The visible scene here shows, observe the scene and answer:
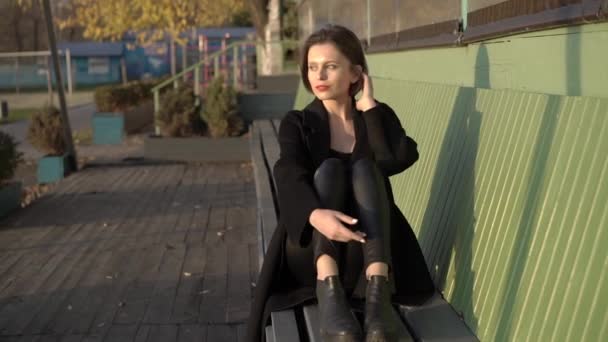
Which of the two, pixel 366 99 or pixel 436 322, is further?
pixel 366 99

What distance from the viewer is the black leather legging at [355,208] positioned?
274 cm

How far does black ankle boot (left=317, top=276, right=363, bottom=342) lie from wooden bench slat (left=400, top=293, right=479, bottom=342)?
273mm

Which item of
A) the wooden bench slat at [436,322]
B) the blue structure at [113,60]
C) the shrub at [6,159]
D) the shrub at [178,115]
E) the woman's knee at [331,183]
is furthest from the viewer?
the blue structure at [113,60]

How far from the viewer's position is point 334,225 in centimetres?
266

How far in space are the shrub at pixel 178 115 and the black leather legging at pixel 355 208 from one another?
393 inches

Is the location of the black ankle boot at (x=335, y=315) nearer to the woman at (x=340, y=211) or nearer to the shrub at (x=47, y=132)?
the woman at (x=340, y=211)

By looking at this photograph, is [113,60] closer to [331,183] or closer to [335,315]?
[331,183]

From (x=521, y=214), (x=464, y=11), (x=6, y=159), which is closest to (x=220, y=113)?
(x=6, y=159)

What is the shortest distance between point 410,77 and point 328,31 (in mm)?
2705

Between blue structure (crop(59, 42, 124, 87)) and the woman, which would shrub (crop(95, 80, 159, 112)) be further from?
blue structure (crop(59, 42, 124, 87))

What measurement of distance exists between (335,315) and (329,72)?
1031 mm

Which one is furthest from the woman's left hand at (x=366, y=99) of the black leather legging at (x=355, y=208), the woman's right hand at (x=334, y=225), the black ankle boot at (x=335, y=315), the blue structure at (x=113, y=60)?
the blue structure at (x=113, y=60)

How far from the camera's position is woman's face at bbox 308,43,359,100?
3.11m

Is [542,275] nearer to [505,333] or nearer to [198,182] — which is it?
[505,333]
